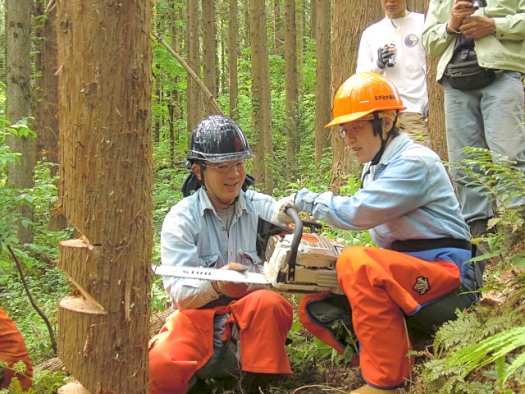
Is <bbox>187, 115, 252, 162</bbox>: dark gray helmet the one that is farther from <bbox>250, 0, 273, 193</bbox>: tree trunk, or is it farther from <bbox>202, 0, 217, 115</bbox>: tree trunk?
<bbox>202, 0, 217, 115</bbox>: tree trunk

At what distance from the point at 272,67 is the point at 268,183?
15559 millimetres

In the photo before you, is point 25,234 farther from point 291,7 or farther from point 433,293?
point 291,7

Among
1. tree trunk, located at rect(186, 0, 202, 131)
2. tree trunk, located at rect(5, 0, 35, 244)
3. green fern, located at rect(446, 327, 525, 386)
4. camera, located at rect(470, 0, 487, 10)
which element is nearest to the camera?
green fern, located at rect(446, 327, 525, 386)

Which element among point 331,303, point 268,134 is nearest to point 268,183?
point 268,134

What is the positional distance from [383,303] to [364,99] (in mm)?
1100

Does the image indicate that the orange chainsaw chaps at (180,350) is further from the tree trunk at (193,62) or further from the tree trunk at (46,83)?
the tree trunk at (193,62)

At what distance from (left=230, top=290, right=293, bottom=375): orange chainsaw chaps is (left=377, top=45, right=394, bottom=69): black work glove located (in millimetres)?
3254

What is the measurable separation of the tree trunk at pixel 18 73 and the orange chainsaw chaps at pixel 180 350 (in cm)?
684

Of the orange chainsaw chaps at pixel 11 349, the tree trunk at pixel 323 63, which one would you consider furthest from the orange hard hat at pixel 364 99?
the tree trunk at pixel 323 63

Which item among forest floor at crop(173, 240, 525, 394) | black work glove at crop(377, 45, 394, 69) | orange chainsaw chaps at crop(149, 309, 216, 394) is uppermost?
black work glove at crop(377, 45, 394, 69)

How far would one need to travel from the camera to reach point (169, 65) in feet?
57.9

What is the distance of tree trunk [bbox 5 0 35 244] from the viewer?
30.8 ft

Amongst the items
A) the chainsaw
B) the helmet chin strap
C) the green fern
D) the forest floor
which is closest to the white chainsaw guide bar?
the chainsaw

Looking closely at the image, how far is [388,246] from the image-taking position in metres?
3.36
